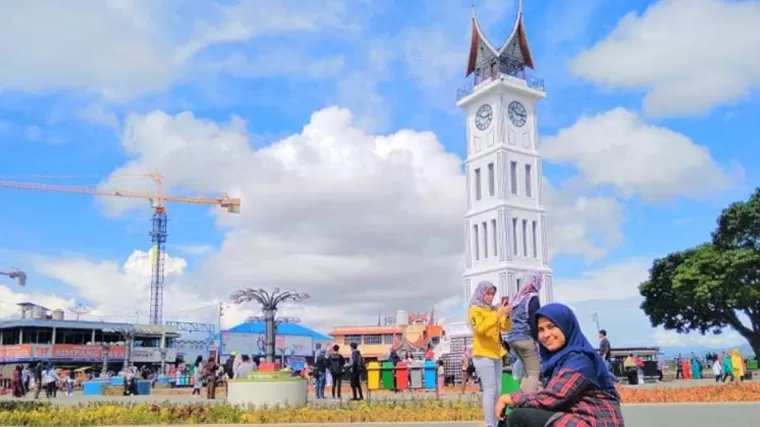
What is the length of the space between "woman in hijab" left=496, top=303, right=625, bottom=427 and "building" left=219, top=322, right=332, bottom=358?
53546 mm

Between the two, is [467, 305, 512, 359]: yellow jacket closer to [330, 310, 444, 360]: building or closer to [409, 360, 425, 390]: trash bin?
[409, 360, 425, 390]: trash bin

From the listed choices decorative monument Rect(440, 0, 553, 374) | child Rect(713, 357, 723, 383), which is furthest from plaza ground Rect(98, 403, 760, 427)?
decorative monument Rect(440, 0, 553, 374)

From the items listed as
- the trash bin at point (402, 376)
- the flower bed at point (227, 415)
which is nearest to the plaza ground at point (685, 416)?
the flower bed at point (227, 415)

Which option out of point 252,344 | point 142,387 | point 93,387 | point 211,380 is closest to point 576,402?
point 211,380

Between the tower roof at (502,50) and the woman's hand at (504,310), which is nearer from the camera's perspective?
the woman's hand at (504,310)

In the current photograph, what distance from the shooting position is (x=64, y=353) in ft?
207

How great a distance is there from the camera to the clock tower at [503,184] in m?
56.8

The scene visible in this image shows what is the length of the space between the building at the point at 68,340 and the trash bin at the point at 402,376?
42.7 m

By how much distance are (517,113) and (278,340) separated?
A: 28083 millimetres

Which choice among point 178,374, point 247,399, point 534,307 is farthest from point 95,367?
point 534,307

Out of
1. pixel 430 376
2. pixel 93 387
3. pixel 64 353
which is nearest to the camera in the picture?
pixel 430 376

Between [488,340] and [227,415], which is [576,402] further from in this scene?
[227,415]

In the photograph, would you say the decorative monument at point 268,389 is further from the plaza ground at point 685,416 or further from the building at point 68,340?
the building at point 68,340

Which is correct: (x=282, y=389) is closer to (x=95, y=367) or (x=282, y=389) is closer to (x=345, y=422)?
(x=345, y=422)
